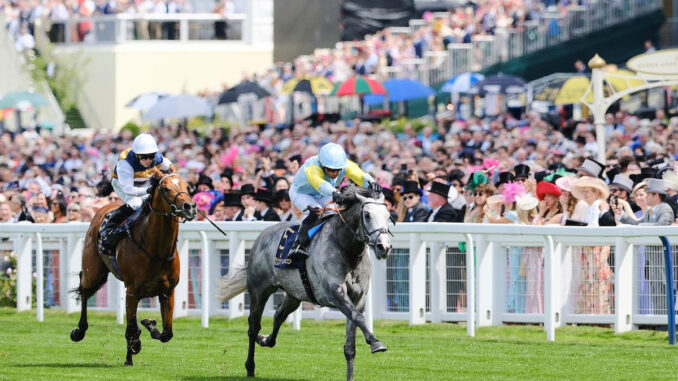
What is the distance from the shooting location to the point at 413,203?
1491 cm

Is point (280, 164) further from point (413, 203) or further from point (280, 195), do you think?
point (413, 203)

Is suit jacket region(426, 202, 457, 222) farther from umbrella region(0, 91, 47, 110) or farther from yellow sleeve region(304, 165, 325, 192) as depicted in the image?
umbrella region(0, 91, 47, 110)

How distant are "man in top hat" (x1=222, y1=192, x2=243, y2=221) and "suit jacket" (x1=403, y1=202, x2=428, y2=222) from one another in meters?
1.94

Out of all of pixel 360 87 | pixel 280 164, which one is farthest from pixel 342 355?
pixel 360 87

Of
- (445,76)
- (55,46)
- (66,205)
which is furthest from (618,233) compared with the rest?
(55,46)

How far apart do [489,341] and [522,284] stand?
69 centimetres

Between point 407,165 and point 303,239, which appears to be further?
point 407,165

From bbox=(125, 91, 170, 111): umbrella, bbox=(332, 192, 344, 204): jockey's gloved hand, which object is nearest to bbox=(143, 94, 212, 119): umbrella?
bbox=(125, 91, 170, 111): umbrella

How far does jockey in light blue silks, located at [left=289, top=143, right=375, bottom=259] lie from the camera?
10852 millimetres

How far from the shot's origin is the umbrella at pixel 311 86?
30.2 m

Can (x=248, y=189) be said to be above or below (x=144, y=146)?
below

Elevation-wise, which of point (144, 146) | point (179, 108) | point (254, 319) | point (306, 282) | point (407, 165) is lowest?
point (254, 319)

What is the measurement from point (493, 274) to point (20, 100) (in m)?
25.9

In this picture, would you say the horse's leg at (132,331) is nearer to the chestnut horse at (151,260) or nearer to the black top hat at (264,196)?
the chestnut horse at (151,260)
